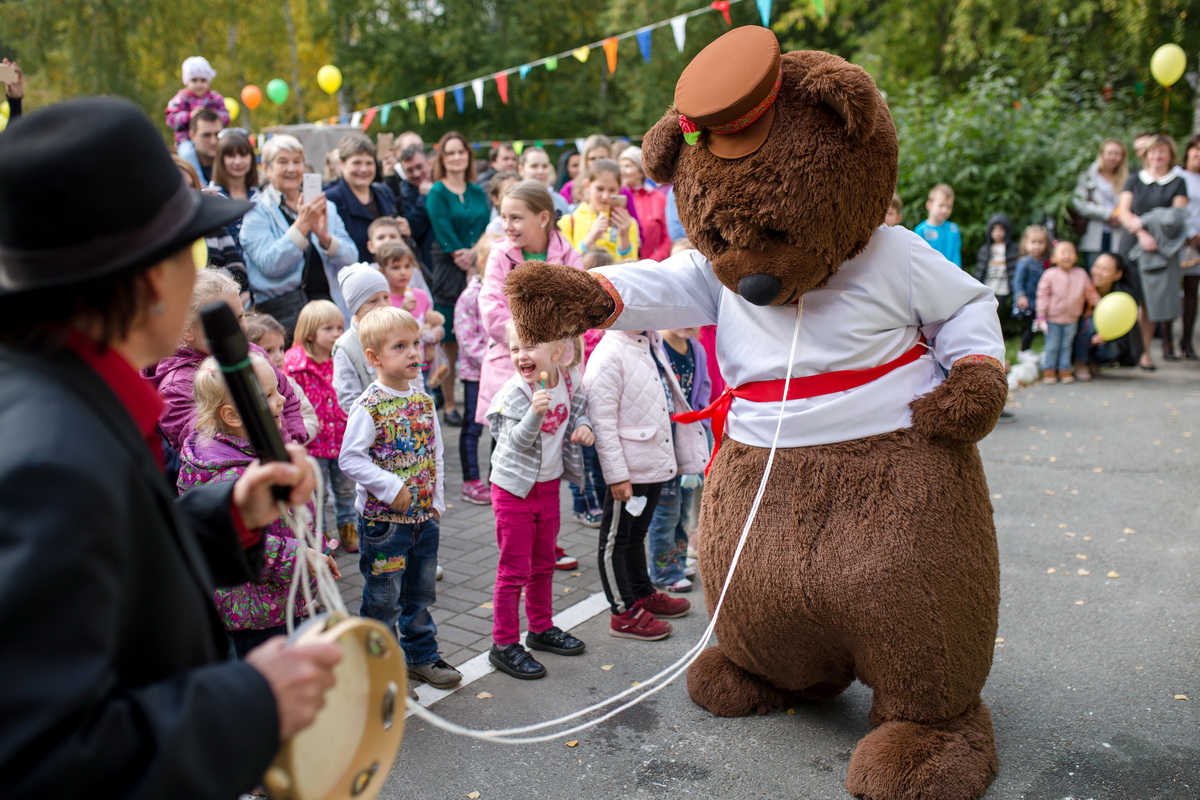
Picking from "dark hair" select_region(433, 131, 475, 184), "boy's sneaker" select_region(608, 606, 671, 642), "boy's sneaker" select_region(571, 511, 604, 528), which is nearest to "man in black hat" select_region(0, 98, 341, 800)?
"boy's sneaker" select_region(608, 606, 671, 642)

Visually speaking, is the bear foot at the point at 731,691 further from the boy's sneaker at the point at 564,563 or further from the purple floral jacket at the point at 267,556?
the boy's sneaker at the point at 564,563

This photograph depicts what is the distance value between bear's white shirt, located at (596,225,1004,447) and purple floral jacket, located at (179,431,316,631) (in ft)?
5.48

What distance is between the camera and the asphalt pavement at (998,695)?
132 inches

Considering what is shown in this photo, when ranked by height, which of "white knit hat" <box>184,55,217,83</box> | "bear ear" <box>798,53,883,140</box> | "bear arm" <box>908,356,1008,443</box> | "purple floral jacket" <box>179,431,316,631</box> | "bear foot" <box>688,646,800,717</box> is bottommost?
"bear foot" <box>688,646,800,717</box>

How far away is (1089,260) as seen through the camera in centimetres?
1112

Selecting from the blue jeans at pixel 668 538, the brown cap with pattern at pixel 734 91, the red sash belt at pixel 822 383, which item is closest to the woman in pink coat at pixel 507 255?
the blue jeans at pixel 668 538

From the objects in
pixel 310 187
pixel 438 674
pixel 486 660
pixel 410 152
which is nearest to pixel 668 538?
pixel 486 660

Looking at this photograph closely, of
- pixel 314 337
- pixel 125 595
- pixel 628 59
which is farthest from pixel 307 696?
pixel 628 59

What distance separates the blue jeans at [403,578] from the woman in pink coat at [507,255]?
5.81 feet

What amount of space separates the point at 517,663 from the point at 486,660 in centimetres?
23

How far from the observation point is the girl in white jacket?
4520 mm

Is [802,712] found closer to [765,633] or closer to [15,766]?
[765,633]

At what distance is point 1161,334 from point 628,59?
19.3 meters

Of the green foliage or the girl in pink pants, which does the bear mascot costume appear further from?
the green foliage
